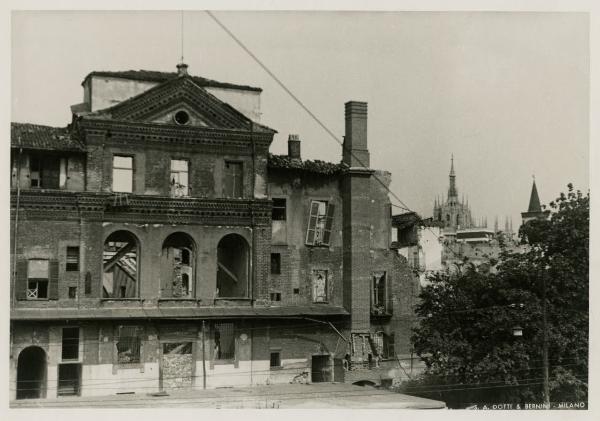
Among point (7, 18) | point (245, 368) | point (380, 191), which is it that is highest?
point (7, 18)

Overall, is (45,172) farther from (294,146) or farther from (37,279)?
(294,146)

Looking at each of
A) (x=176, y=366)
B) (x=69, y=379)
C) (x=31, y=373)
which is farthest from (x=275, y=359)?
(x=31, y=373)

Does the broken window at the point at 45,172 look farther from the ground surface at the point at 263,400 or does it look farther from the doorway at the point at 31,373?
the ground surface at the point at 263,400

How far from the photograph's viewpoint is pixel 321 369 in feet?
127

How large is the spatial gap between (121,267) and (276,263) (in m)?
8.49

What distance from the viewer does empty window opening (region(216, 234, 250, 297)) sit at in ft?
124

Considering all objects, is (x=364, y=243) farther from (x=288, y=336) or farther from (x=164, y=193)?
(x=164, y=193)

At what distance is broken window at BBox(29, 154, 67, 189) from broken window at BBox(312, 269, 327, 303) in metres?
11.9

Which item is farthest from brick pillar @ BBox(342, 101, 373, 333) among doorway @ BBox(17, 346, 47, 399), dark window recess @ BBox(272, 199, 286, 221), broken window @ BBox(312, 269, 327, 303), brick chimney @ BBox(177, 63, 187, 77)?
doorway @ BBox(17, 346, 47, 399)

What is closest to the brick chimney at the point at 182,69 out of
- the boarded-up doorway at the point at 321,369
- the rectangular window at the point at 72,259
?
the rectangular window at the point at 72,259

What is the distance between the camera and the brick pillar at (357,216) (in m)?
39.1

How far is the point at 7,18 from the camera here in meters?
21.6
